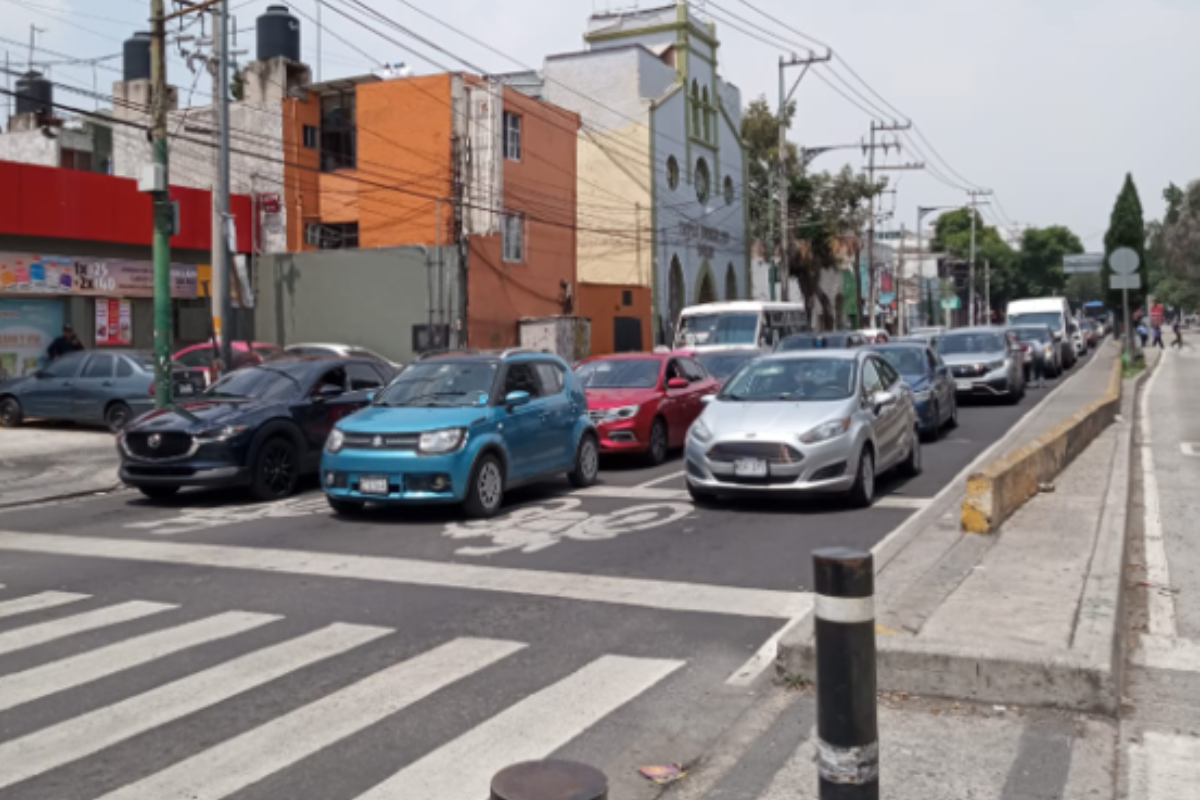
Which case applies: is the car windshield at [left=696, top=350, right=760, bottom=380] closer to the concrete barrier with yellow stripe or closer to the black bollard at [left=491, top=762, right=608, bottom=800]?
the concrete barrier with yellow stripe

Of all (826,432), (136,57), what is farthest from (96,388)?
(136,57)

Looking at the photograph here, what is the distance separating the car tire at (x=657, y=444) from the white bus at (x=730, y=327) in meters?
11.7

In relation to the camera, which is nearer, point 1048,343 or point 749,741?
point 749,741

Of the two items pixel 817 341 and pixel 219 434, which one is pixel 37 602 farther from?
pixel 817 341

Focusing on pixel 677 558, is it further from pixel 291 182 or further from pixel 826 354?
pixel 291 182

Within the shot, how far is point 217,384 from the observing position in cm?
1422

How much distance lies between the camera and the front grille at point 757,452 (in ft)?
36.7

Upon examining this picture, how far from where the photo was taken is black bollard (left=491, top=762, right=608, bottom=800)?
425 centimetres

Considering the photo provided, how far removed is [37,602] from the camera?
26.4 feet

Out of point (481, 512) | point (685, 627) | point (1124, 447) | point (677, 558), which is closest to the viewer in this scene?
point (685, 627)

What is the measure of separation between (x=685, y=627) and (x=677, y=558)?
7.20 ft

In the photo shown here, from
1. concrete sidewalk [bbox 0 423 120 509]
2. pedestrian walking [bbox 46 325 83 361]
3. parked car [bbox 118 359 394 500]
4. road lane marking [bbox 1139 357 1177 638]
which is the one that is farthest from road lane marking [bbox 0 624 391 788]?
pedestrian walking [bbox 46 325 83 361]

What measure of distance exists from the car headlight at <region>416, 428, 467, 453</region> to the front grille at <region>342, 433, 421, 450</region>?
0.25ft

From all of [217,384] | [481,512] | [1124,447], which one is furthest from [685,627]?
[1124,447]
